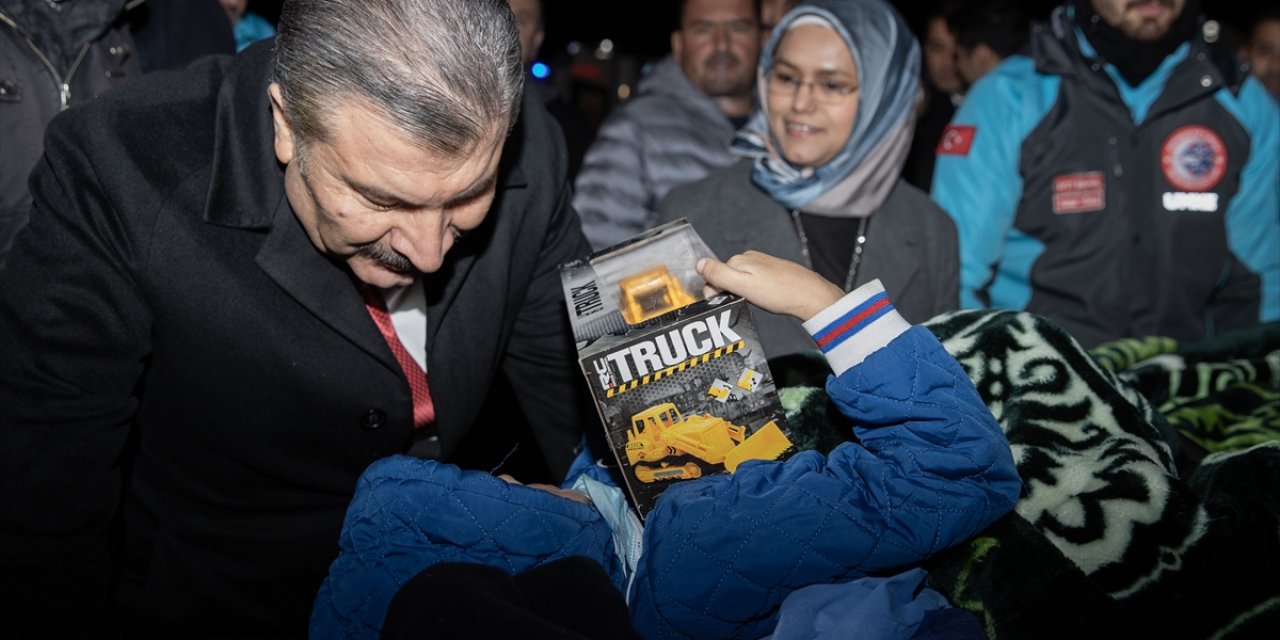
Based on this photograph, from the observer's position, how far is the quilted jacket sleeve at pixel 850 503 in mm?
1217

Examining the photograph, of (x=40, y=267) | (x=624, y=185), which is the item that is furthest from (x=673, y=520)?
(x=624, y=185)

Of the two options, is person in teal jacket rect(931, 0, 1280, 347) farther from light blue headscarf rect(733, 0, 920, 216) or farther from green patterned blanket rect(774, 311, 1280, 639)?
green patterned blanket rect(774, 311, 1280, 639)

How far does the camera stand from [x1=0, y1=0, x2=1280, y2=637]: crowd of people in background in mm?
1316

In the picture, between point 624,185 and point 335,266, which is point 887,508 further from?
point 624,185

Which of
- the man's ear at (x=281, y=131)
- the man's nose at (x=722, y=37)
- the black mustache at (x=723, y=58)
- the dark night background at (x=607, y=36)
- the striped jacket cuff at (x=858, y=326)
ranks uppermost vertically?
the dark night background at (x=607, y=36)

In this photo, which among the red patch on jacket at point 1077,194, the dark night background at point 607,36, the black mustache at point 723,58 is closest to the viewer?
the red patch on jacket at point 1077,194

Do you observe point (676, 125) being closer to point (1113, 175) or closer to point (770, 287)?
point (1113, 175)

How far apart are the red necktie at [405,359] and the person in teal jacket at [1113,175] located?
1725 mm

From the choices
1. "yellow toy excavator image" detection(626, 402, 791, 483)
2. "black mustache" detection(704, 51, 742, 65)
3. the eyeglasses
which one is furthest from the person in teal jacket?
"yellow toy excavator image" detection(626, 402, 791, 483)

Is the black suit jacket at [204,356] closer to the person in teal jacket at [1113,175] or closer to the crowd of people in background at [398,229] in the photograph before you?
the crowd of people in background at [398,229]

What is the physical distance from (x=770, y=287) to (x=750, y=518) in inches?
14.1

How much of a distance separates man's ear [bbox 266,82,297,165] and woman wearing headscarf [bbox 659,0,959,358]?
1.25m

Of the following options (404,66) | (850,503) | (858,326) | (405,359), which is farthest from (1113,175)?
(404,66)

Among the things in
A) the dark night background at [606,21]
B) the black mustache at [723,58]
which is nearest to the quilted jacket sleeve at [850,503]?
the black mustache at [723,58]
